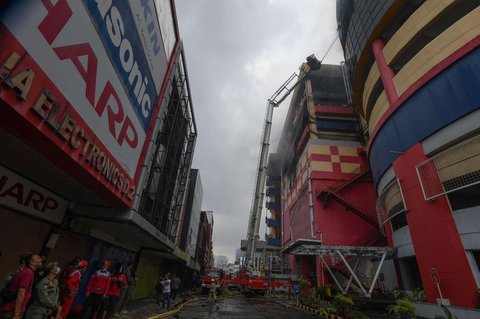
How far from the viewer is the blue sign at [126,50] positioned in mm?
6170

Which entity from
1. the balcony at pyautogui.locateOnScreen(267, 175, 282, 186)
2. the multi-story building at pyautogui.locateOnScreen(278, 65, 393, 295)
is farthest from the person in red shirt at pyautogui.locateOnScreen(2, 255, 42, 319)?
the balcony at pyautogui.locateOnScreen(267, 175, 282, 186)

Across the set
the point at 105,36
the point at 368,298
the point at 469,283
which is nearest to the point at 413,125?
the point at 469,283

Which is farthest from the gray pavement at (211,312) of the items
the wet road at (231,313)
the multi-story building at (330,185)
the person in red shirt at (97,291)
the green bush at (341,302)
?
the multi-story building at (330,185)

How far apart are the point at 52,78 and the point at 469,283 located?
17.1 m

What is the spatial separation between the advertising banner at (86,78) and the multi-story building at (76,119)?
0.02 m

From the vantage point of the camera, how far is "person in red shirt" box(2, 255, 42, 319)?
3773mm

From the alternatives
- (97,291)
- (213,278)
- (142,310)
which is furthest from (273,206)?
(97,291)

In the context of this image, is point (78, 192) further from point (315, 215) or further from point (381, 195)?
point (315, 215)

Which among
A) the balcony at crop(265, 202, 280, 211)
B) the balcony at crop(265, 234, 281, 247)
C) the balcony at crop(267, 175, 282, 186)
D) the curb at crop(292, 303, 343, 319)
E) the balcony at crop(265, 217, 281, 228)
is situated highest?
the balcony at crop(267, 175, 282, 186)

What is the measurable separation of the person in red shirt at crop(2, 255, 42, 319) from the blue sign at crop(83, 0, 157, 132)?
499 cm

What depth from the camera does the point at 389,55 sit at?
18906mm

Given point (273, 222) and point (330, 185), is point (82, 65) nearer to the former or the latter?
point (330, 185)

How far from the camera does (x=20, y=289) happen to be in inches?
153

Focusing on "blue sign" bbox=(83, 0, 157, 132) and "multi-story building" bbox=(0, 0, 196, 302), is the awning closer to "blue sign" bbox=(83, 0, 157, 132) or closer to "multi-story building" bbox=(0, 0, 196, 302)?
"multi-story building" bbox=(0, 0, 196, 302)
